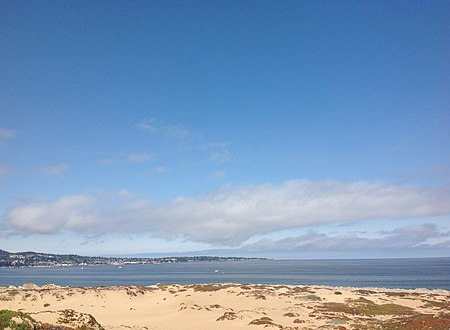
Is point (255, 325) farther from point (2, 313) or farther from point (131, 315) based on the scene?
point (2, 313)

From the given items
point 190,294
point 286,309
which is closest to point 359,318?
point 286,309

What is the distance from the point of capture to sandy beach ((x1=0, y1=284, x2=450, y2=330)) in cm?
3359

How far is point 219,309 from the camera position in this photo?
1804 inches

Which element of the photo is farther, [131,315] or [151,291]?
[151,291]

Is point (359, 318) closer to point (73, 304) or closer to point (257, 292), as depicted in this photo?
point (257, 292)

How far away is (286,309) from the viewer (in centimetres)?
4553

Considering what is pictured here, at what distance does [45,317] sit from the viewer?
24.6 metres

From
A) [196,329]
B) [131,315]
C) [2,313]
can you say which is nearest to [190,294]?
[131,315]

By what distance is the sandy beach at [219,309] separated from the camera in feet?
110

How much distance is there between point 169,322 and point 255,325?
9.56 meters

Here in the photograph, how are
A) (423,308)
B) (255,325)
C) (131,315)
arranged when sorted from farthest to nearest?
(423,308) → (131,315) → (255,325)

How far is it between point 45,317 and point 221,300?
33.6m

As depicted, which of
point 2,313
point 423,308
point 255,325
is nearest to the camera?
point 2,313

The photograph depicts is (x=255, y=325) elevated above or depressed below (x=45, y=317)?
below
